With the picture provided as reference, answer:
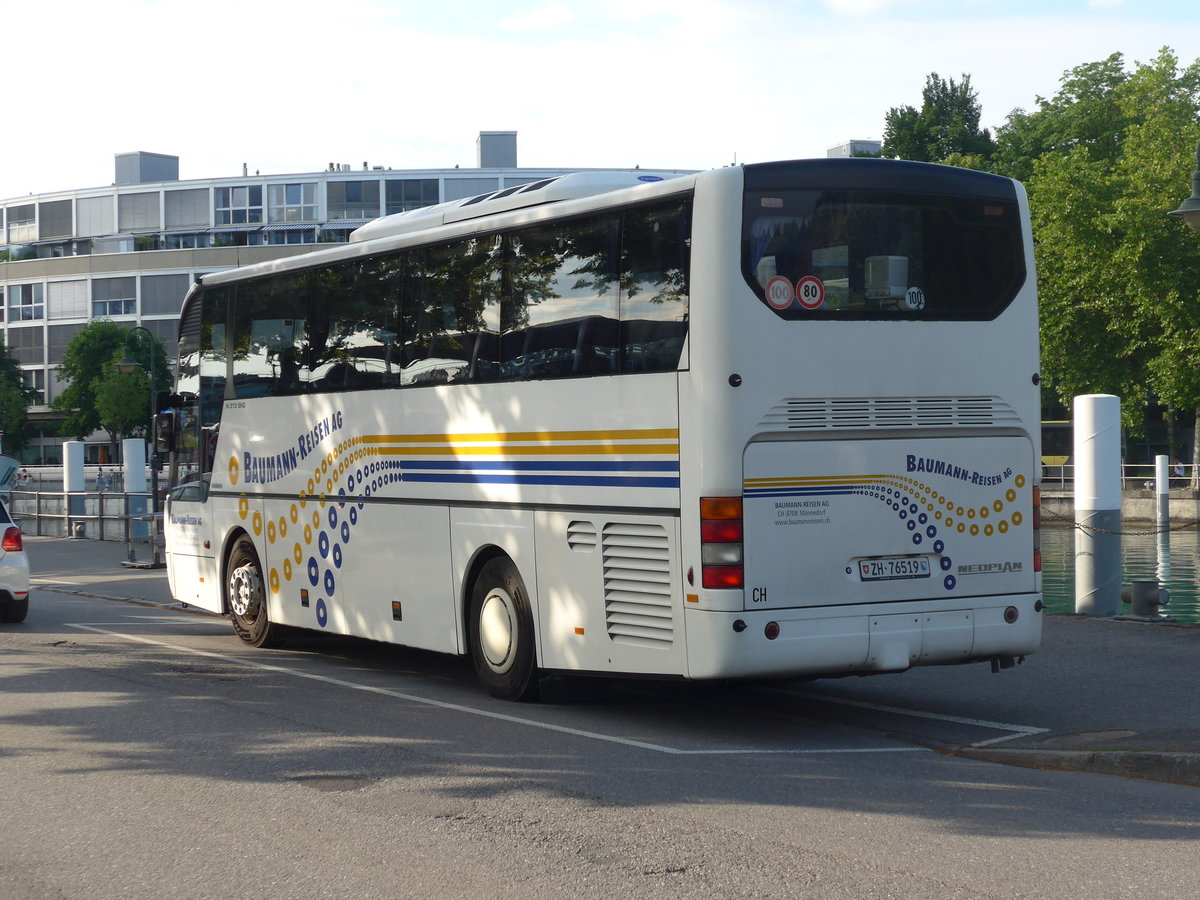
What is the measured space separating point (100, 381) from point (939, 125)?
177 ft

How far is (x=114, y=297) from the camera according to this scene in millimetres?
104750

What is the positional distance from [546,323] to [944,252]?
2726mm

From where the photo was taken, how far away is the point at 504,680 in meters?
11.3

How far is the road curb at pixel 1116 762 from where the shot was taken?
319 inches

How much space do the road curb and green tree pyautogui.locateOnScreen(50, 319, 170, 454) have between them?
89843mm

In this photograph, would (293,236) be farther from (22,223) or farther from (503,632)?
(503,632)

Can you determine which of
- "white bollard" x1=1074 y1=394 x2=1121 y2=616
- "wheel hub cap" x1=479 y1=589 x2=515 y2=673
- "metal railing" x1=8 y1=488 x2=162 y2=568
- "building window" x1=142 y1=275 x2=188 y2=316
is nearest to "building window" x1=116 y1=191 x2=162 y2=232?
"building window" x1=142 y1=275 x2=188 y2=316

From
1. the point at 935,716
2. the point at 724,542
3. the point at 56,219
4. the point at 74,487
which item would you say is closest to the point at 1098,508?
the point at 935,716

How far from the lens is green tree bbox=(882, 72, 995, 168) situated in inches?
2726

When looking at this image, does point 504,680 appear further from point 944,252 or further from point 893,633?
point 944,252

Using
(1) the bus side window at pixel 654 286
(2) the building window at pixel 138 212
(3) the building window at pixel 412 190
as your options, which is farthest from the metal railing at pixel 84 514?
(2) the building window at pixel 138 212

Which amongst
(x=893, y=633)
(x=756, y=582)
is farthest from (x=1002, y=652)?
(x=756, y=582)

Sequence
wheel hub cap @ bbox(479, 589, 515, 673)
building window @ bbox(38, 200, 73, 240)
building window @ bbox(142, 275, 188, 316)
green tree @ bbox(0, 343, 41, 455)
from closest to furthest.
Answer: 1. wheel hub cap @ bbox(479, 589, 515, 673)
2. green tree @ bbox(0, 343, 41, 455)
3. building window @ bbox(142, 275, 188, 316)
4. building window @ bbox(38, 200, 73, 240)

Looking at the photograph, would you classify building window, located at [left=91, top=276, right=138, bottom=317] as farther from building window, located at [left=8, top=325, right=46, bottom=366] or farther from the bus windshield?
the bus windshield
